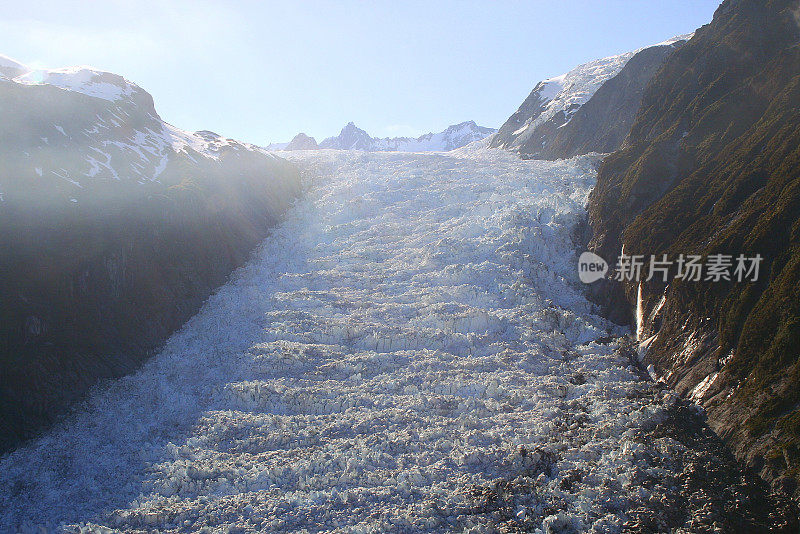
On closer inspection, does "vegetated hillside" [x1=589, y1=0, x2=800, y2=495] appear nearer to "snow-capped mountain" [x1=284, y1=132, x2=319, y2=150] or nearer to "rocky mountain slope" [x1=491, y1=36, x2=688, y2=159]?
"rocky mountain slope" [x1=491, y1=36, x2=688, y2=159]

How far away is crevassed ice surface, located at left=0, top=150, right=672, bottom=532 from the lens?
15562mm

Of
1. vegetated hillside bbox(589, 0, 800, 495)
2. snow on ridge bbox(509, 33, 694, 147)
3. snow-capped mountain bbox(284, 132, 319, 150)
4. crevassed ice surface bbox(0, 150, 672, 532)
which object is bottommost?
crevassed ice surface bbox(0, 150, 672, 532)

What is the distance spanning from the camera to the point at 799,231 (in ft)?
57.2

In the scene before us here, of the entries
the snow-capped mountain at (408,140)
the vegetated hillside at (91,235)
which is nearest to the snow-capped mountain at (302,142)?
the snow-capped mountain at (408,140)

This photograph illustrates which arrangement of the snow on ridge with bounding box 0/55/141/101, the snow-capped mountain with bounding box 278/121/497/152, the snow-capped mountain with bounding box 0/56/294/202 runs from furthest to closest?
1. the snow-capped mountain with bounding box 278/121/497/152
2. the snow on ridge with bounding box 0/55/141/101
3. the snow-capped mountain with bounding box 0/56/294/202

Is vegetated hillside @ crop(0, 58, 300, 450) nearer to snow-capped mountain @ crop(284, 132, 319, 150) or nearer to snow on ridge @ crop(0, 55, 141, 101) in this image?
snow on ridge @ crop(0, 55, 141, 101)

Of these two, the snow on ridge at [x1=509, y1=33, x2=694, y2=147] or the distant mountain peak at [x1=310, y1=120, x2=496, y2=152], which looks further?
the distant mountain peak at [x1=310, y1=120, x2=496, y2=152]

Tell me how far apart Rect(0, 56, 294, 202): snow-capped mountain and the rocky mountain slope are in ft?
145

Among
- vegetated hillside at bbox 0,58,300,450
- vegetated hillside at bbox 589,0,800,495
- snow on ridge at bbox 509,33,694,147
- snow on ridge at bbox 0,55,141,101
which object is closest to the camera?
vegetated hillside at bbox 589,0,800,495

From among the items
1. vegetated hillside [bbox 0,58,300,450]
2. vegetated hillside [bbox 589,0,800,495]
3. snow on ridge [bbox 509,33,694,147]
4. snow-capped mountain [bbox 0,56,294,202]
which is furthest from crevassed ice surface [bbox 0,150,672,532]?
snow on ridge [bbox 509,33,694,147]

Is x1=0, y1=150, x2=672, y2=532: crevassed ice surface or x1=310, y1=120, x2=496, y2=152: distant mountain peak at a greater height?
x1=310, y1=120, x2=496, y2=152: distant mountain peak

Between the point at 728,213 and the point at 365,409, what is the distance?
18883 millimetres

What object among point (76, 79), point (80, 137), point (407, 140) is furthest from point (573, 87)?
point (407, 140)

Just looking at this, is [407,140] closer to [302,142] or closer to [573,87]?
[302,142]
